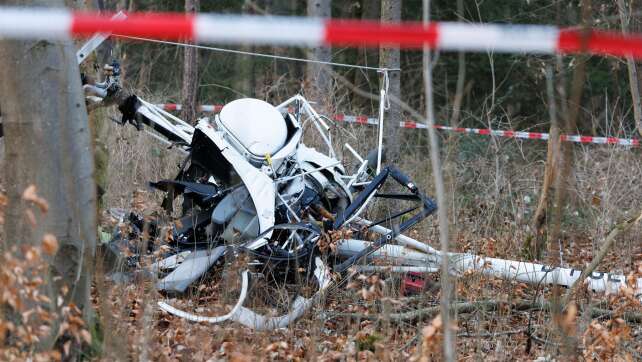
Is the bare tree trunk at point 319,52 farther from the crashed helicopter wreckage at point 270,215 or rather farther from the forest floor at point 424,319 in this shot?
the crashed helicopter wreckage at point 270,215

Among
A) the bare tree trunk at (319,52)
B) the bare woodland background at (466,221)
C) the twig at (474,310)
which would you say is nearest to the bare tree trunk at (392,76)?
the bare woodland background at (466,221)

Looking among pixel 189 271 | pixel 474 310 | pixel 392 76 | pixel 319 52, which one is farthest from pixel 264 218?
pixel 319 52

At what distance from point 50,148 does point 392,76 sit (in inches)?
250

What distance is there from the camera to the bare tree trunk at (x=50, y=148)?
14.2 feet

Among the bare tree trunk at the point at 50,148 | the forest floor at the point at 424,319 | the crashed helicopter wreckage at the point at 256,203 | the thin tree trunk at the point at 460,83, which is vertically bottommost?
the forest floor at the point at 424,319

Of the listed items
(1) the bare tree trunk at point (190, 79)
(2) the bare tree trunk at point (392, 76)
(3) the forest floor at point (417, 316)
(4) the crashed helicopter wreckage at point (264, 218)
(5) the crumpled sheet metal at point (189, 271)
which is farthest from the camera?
(1) the bare tree trunk at point (190, 79)

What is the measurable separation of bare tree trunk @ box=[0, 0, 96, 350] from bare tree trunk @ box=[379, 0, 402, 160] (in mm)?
5906

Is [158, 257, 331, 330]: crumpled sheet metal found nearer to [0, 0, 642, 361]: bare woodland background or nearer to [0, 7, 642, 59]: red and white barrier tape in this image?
[0, 0, 642, 361]: bare woodland background

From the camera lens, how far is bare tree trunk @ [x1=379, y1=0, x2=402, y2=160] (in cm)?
1025

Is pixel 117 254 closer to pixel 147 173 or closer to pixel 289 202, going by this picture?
pixel 289 202

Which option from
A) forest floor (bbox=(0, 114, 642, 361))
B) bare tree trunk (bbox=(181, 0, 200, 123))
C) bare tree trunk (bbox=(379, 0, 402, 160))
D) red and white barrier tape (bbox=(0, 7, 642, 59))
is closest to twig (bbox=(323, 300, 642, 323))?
forest floor (bbox=(0, 114, 642, 361))

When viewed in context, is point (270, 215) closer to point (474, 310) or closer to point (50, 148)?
point (474, 310)

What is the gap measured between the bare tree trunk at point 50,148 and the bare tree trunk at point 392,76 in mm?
5906

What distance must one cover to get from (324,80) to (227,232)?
6.83 meters
